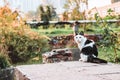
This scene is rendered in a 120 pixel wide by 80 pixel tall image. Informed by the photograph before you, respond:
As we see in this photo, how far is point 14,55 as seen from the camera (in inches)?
290

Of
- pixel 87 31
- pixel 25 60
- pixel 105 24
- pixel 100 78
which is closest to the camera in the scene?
pixel 100 78

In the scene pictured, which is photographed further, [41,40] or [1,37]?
[41,40]

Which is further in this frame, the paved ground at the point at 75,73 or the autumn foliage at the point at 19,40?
the autumn foliage at the point at 19,40

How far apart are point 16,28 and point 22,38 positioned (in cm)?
28

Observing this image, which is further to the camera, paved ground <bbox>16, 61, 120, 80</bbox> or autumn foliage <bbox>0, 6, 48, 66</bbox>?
autumn foliage <bbox>0, 6, 48, 66</bbox>

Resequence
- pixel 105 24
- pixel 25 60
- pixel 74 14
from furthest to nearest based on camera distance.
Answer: pixel 74 14 < pixel 25 60 < pixel 105 24

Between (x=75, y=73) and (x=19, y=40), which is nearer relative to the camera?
(x=75, y=73)

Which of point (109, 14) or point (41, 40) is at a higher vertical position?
point (109, 14)

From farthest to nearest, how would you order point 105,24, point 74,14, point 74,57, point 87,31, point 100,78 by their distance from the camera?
point 74,14 < point 87,31 < point 105,24 < point 74,57 < point 100,78

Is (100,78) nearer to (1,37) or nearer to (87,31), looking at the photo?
(1,37)

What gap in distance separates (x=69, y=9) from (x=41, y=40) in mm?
5926

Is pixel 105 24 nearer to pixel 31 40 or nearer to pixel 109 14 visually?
pixel 109 14

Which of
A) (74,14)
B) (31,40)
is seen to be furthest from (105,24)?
(74,14)

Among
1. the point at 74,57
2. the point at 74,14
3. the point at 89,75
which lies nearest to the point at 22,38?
the point at 74,57
